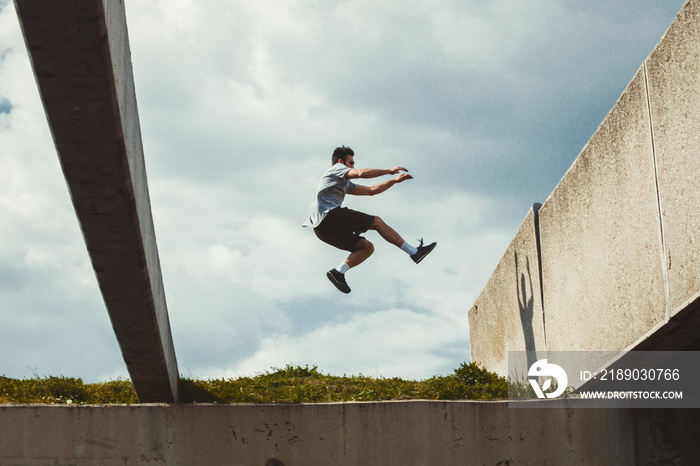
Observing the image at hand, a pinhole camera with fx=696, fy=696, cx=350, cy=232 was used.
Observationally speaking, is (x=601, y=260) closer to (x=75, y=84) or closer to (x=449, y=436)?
(x=449, y=436)

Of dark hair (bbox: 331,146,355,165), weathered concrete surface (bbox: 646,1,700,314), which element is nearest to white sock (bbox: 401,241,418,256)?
dark hair (bbox: 331,146,355,165)

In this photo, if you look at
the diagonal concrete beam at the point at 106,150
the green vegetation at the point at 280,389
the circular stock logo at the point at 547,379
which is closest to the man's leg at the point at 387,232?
the green vegetation at the point at 280,389

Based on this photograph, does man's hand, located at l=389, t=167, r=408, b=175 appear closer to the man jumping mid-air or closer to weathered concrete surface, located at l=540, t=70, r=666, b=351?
the man jumping mid-air

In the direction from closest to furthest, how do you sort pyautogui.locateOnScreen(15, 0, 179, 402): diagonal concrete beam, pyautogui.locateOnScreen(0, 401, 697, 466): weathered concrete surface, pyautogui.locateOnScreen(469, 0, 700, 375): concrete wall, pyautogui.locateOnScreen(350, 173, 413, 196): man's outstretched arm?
pyautogui.locateOnScreen(15, 0, 179, 402): diagonal concrete beam < pyautogui.locateOnScreen(469, 0, 700, 375): concrete wall < pyautogui.locateOnScreen(0, 401, 697, 466): weathered concrete surface < pyautogui.locateOnScreen(350, 173, 413, 196): man's outstretched arm

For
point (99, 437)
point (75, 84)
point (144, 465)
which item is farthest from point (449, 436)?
point (75, 84)

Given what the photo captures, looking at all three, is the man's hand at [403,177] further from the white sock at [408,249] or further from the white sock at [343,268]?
the white sock at [343,268]

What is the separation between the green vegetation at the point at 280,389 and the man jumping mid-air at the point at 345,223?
1213 mm

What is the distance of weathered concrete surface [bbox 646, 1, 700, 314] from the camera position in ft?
16.2

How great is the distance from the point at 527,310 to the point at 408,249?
6.87 feet

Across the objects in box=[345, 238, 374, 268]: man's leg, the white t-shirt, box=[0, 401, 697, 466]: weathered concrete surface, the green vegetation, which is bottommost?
box=[0, 401, 697, 466]: weathered concrete surface

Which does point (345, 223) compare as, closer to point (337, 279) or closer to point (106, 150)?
point (337, 279)

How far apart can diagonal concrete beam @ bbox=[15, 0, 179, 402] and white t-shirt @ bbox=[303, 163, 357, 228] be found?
1.95m

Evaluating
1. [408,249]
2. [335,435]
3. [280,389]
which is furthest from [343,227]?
[335,435]

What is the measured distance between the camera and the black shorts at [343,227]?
7496 millimetres
